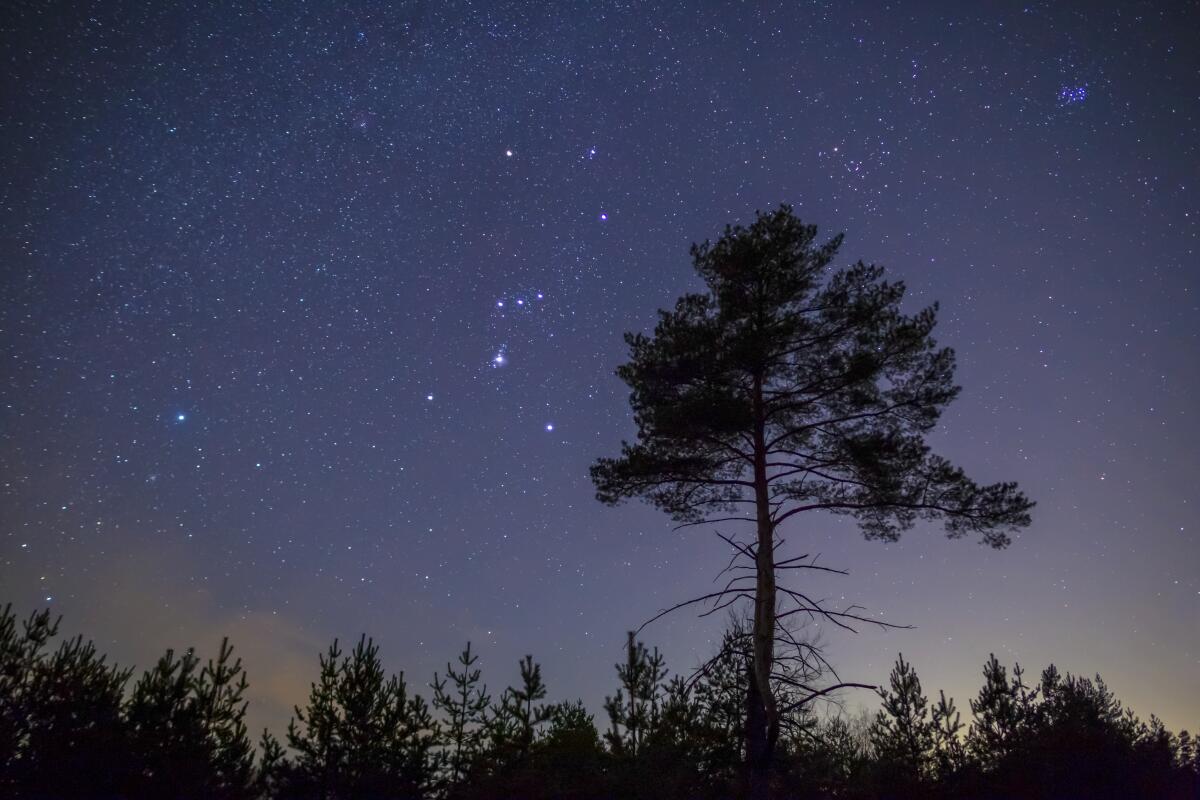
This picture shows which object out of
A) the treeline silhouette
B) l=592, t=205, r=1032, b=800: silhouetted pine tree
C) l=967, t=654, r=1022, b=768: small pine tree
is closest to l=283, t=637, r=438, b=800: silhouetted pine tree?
the treeline silhouette

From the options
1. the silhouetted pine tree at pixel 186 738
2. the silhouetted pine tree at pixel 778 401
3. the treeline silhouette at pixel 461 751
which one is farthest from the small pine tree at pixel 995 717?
the silhouetted pine tree at pixel 186 738

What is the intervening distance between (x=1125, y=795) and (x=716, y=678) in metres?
9.94

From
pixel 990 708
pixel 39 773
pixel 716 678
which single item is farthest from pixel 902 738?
pixel 39 773

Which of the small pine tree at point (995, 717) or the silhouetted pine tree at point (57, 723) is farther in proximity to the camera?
the small pine tree at point (995, 717)

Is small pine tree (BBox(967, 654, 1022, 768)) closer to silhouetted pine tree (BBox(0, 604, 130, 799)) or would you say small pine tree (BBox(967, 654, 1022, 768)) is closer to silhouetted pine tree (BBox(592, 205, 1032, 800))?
silhouetted pine tree (BBox(592, 205, 1032, 800))

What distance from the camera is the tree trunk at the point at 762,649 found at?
31.0 ft

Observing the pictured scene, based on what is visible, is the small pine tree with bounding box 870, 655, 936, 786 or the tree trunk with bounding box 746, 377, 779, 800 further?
the small pine tree with bounding box 870, 655, 936, 786

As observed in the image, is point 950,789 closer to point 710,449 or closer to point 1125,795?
point 1125,795

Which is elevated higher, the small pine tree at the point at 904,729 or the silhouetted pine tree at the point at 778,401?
the silhouetted pine tree at the point at 778,401

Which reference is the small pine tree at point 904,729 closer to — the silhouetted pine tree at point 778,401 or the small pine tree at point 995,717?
the small pine tree at point 995,717

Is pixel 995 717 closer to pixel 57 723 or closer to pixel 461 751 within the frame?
pixel 461 751

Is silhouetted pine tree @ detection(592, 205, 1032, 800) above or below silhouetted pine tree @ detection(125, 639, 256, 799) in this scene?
above

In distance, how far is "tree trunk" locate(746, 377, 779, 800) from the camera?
372 inches

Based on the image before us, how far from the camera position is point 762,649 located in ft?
32.9
